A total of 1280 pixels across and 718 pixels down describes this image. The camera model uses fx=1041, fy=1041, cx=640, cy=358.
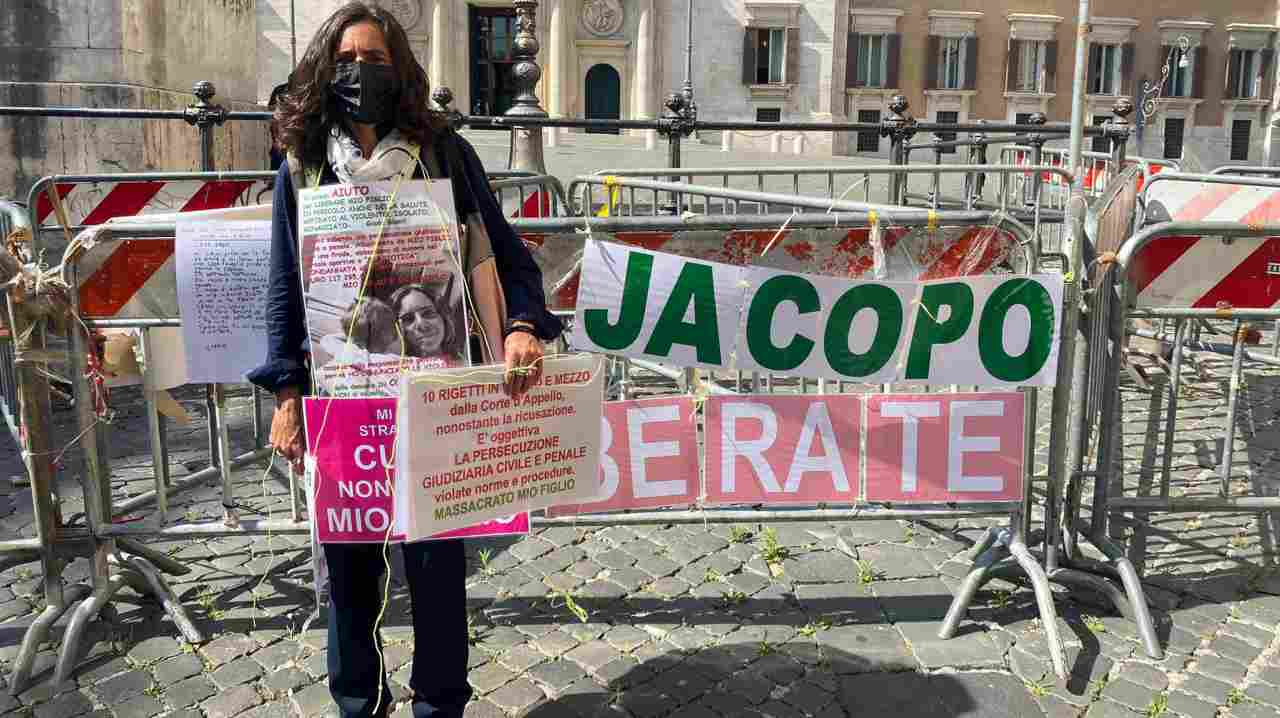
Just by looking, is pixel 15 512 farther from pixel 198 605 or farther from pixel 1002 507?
pixel 1002 507

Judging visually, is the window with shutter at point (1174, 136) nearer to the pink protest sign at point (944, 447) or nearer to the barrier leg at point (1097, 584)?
the barrier leg at point (1097, 584)

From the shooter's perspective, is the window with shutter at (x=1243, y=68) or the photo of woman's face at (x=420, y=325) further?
the window with shutter at (x=1243, y=68)

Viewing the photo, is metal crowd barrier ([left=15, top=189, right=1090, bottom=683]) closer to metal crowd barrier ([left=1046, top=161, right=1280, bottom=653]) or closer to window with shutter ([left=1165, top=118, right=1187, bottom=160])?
metal crowd barrier ([left=1046, top=161, right=1280, bottom=653])

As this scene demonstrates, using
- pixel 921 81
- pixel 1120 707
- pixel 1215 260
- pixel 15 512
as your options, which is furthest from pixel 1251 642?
pixel 921 81

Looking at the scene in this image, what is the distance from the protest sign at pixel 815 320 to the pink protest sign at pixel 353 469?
104cm

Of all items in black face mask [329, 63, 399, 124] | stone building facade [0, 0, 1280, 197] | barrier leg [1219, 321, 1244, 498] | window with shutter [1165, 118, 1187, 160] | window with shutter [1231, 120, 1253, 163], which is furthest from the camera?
window with shutter [1231, 120, 1253, 163]

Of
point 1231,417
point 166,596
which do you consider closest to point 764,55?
point 1231,417

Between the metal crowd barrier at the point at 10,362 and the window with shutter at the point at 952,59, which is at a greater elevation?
the window with shutter at the point at 952,59

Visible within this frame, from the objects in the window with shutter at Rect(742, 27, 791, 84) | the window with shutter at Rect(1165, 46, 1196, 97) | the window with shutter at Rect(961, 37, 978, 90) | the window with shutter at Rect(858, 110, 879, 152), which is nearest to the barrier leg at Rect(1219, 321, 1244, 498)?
the window with shutter at Rect(858, 110, 879, 152)

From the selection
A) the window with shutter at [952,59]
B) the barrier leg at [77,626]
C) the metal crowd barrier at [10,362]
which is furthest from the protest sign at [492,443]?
the window with shutter at [952,59]

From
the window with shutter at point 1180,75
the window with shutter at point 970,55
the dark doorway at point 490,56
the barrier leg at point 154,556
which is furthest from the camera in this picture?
the window with shutter at point 1180,75

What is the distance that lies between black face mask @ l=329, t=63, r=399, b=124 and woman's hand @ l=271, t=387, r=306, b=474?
75cm

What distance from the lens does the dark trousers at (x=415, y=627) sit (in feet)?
9.13

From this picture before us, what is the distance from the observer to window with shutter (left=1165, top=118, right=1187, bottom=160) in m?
48.7
